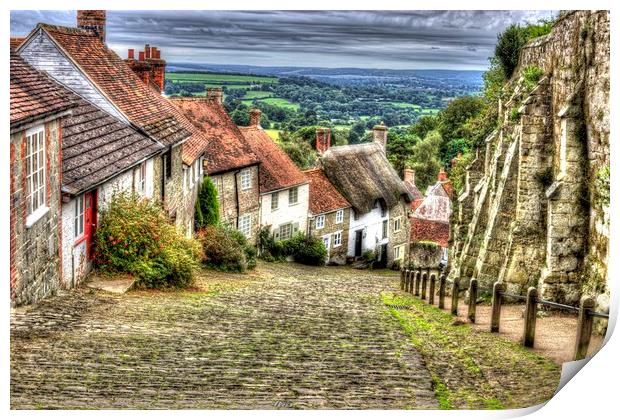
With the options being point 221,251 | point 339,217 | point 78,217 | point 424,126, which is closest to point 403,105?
point 424,126

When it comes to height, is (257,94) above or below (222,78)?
below

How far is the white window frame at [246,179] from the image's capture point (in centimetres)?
2859

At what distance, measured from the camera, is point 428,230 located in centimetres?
3550

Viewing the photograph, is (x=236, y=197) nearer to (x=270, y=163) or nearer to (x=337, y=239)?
(x=270, y=163)

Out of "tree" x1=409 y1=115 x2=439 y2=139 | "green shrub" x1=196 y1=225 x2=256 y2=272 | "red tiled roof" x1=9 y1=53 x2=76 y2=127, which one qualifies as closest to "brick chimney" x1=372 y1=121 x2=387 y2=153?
"tree" x1=409 y1=115 x2=439 y2=139

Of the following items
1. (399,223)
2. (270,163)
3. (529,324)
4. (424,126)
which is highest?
(424,126)

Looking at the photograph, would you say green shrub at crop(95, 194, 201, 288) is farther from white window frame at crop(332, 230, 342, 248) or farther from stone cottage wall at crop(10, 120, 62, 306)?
white window frame at crop(332, 230, 342, 248)

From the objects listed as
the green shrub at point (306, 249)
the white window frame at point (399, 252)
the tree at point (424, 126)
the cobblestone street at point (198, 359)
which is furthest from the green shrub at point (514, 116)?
the white window frame at point (399, 252)

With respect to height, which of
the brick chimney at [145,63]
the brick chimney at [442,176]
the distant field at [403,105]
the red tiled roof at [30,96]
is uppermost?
the brick chimney at [145,63]

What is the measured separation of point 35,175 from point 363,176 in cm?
2543

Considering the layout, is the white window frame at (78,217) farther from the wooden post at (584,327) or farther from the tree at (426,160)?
the tree at (426,160)

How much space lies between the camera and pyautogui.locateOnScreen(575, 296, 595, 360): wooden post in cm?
1070

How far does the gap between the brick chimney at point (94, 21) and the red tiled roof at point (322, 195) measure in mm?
13119
